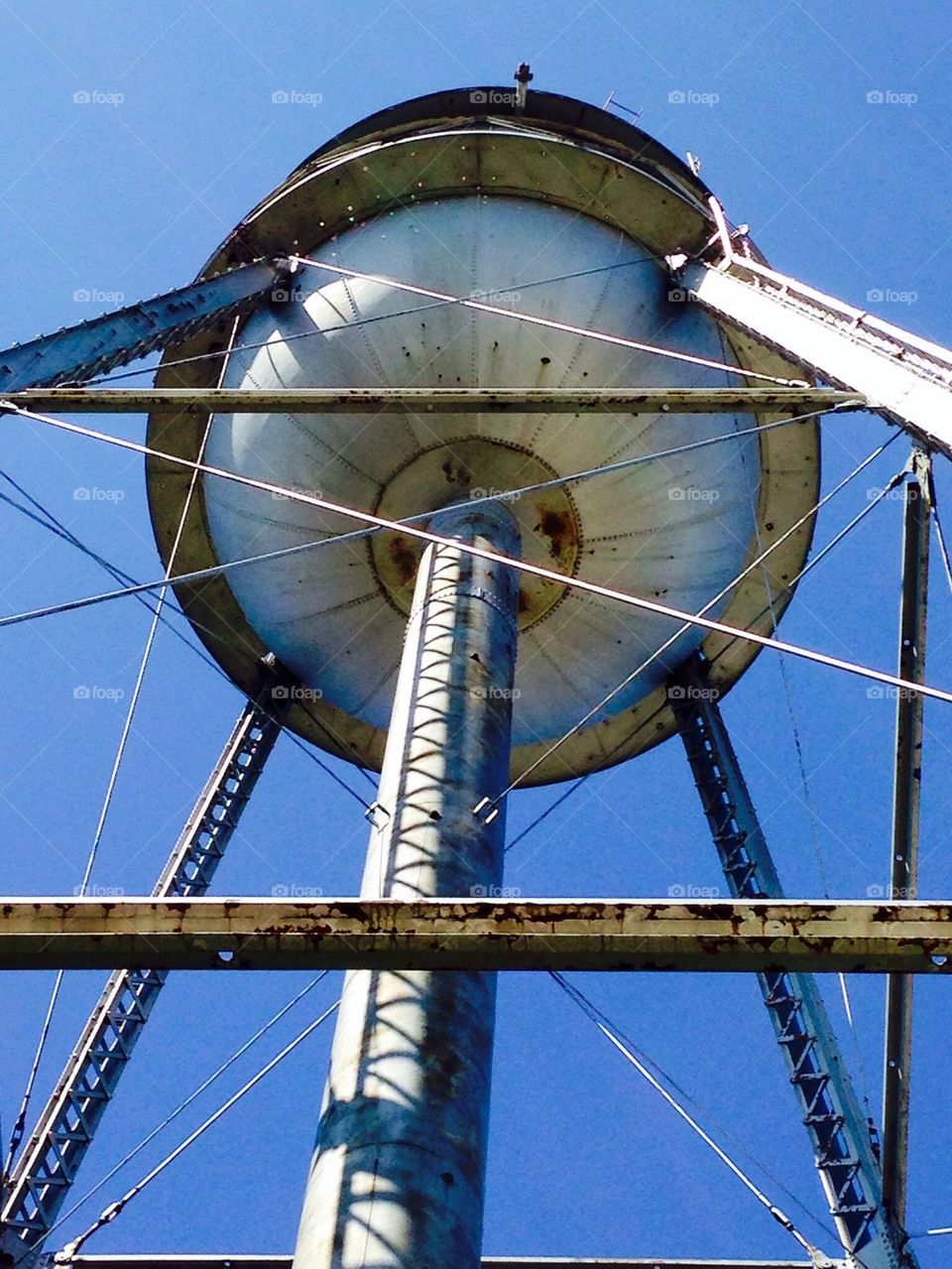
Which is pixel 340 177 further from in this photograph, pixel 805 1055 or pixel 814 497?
pixel 805 1055

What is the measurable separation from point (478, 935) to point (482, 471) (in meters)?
7.68

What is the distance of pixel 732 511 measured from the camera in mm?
12938

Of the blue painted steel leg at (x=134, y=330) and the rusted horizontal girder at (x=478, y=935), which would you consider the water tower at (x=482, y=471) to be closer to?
the blue painted steel leg at (x=134, y=330)

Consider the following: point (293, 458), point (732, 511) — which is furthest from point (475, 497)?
point (732, 511)

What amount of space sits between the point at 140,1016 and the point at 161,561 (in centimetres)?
482
